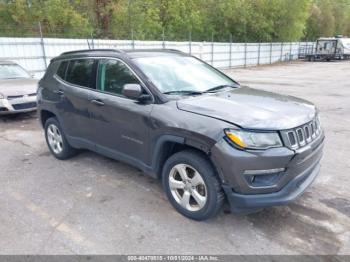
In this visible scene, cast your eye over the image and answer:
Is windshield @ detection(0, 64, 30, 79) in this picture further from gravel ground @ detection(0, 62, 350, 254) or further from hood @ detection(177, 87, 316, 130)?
hood @ detection(177, 87, 316, 130)

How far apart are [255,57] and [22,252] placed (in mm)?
28716

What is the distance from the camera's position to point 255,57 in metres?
28.9

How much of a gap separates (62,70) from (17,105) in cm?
341

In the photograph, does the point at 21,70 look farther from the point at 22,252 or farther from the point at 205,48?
the point at 205,48

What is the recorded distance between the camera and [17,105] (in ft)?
24.4

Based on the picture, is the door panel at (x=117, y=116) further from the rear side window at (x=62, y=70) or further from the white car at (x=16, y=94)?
the white car at (x=16, y=94)

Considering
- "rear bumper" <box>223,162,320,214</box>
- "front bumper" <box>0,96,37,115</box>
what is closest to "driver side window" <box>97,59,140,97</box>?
"rear bumper" <box>223,162,320,214</box>

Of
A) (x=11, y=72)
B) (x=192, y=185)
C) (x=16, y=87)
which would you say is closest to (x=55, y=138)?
(x=192, y=185)

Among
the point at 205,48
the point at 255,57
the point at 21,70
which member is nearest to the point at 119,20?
the point at 205,48

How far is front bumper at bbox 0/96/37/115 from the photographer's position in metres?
7.26

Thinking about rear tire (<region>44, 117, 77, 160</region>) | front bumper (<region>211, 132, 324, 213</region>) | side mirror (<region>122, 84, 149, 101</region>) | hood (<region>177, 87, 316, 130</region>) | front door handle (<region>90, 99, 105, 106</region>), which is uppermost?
side mirror (<region>122, 84, 149, 101</region>)

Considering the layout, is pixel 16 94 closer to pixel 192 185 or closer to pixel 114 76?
pixel 114 76

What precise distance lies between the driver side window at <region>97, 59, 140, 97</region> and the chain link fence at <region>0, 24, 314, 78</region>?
872 cm

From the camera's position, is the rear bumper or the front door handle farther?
the front door handle
